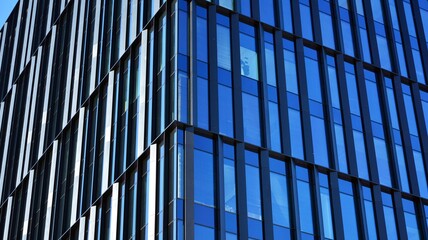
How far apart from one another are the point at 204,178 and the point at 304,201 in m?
5.25

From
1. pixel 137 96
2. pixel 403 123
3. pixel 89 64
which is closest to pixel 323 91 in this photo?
pixel 403 123

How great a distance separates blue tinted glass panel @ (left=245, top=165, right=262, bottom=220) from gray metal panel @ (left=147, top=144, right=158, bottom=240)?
12.4ft

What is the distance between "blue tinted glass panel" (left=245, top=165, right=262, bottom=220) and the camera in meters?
37.5

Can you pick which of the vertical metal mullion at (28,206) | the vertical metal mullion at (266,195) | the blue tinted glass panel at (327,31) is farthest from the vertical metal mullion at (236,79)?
the vertical metal mullion at (28,206)

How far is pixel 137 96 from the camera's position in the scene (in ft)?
140

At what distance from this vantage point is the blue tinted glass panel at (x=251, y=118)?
3966 centimetres

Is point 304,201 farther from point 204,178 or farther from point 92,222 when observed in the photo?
point 92,222

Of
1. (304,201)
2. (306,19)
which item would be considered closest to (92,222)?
(304,201)

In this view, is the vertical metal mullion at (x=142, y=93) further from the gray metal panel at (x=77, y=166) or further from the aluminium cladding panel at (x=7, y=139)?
the aluminium cladding panel at (x=7, y=139)

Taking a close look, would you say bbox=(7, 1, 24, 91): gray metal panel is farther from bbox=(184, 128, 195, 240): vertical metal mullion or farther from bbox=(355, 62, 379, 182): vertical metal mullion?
bbox=(184, 128, 195, 240): vertical metal mullion

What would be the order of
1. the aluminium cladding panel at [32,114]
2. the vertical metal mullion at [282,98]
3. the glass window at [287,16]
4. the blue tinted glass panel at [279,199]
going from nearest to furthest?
the blue tinted glass panel at [279,199], the vertical metal mullion at [282,98], the glass window at [287,16], the aluminium cladding panel at [32,114]

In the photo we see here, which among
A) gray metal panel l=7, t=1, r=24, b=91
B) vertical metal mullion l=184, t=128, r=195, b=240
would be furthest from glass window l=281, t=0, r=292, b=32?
gray metal panel l=7, t=1, r=24, b=91

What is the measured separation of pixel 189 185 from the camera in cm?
3606

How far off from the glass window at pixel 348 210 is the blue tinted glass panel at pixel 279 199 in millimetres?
3117
